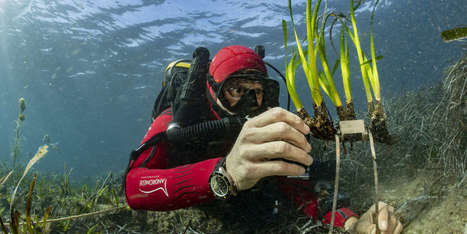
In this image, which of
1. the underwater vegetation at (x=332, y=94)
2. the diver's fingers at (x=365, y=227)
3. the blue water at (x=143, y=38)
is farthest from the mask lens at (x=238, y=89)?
the blue water at (x=143, y=38)

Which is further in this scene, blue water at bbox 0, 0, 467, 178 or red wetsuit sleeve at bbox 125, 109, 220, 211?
blue water at bbox 0, 0, 467, 178

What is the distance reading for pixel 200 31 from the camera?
21.1 m

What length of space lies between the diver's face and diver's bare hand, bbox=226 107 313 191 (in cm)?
136

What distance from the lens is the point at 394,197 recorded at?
6.06 ft

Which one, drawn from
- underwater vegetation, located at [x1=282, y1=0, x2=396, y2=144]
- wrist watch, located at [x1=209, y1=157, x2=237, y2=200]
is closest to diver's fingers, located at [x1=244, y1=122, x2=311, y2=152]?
underwater vegetation, located at [x1=282, y1=0, x2=396, y2=144]

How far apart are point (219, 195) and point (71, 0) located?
22603 mm

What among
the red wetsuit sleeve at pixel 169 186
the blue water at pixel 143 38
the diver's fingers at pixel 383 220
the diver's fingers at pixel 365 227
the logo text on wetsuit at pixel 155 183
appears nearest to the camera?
the diver's fingers at pixel 383 220

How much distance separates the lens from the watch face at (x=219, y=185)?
1.50 m

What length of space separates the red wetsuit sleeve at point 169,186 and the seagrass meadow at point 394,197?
0.28m

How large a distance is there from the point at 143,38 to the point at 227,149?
22.4m

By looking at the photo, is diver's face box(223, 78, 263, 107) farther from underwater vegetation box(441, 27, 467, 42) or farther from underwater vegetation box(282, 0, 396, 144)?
underwater vegetation box(441, 27, 467, 42)

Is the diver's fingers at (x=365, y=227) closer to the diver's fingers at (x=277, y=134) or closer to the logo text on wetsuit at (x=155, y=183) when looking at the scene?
the diver's fingers at (x=277, y=134)

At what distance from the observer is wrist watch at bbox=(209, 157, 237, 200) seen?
147 centimetres

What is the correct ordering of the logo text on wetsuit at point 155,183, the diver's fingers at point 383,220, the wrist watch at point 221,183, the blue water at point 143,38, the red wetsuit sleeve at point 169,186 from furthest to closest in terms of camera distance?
the blue water at point 143,38 → the logo text on wetsuit at point 155,183 → the red wetsuit sleeve at point 169,186 → the wrist watch at point 221,183 → the diver's fingers at point 383,220
